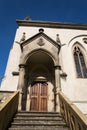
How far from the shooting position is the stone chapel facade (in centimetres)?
799

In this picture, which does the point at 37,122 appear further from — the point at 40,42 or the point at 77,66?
the point at 40,42

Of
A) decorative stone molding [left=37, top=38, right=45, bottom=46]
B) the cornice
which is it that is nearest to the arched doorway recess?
decorative stone molding [left=37, top=38, right=45, bottom=46]

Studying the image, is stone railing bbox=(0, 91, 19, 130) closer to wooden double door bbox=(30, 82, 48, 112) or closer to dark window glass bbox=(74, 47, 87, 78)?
wooden double door bbox=(30, 82, 48, 112)

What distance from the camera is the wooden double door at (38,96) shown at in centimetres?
862

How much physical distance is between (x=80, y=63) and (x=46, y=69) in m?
2.91

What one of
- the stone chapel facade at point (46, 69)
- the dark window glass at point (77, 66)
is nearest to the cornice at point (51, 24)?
the stone chapel facade at point (46, 69)

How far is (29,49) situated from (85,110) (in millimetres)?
5792

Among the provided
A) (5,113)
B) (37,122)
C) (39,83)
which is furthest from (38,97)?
(5,113)

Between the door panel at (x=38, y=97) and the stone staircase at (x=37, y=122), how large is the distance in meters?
3.01

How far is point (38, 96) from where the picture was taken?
9.05 meters

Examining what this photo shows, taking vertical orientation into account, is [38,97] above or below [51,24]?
below

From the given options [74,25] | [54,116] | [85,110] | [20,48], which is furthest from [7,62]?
[74,25]

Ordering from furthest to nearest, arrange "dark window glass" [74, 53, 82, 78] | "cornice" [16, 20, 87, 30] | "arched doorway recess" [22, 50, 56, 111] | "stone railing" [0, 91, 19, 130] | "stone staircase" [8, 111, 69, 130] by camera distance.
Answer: "cornice" [16, 20, 87, 30], "dark window glass" [74, 53, 82, 78], "arched doorway recess" [22, 50, 56, 111], "stone staircase" [8, 111, 69, 130], "stone railing" [0, 91, 19, 130]

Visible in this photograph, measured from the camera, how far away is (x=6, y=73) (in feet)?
27.3
